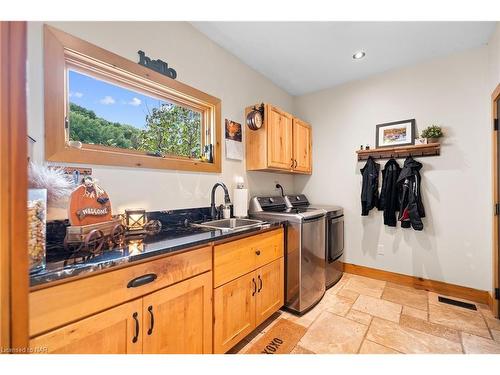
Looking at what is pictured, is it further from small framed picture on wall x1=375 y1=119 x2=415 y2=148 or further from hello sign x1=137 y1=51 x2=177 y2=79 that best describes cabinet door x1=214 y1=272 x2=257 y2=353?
small framed picture on wall x1=375 y1=119 x2=415 y2=148

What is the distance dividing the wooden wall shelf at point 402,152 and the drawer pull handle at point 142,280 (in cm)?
282

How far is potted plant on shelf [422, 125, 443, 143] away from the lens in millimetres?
2346

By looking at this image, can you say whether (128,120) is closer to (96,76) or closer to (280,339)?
(96,76)

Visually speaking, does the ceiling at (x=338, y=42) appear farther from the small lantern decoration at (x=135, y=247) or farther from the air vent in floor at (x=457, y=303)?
the air vent in floor at (x=457, y=303)

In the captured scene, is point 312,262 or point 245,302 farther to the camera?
point 312,262

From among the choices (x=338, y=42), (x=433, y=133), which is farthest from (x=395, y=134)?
(x=338, y=42)

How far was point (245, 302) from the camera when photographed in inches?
62.4

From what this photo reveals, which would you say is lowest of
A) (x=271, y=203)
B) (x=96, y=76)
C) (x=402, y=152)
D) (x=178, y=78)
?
(x=271, y=203)

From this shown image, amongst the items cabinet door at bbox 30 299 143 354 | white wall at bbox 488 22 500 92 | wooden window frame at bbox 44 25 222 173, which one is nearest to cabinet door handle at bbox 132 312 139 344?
cabinet door at bbox 30 299 143 354

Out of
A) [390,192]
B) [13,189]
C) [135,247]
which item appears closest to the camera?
[13,189]

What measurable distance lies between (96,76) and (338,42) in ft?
7.29

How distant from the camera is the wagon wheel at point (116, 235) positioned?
3.70 feet

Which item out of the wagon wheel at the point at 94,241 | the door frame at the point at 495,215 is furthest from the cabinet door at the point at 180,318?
the door frame at the point at 495,215

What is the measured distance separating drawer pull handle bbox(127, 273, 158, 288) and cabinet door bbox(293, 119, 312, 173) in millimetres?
2255
